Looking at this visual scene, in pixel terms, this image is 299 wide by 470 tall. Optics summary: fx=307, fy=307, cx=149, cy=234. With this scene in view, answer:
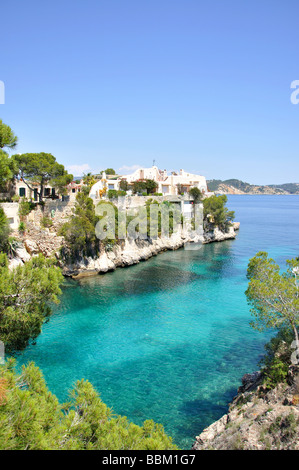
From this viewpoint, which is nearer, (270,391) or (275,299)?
(270,391)

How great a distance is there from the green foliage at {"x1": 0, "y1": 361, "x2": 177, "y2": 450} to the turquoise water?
14.5 feet

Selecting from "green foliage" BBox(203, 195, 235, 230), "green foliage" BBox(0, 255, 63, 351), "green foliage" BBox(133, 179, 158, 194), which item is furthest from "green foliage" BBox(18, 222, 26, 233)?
"green foliage" BBox(203, 195, 235, 230)

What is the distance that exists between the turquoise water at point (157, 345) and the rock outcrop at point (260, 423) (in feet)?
4.48

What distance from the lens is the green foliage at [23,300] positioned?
929 centimetres

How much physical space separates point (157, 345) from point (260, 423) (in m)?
8.37

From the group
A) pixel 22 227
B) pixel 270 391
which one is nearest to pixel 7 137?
pixel 270 391

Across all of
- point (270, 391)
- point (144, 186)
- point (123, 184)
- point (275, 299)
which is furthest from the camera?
point (144, 186)

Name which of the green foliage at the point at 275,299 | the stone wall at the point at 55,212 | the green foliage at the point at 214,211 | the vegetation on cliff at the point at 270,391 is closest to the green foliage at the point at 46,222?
the stone wall at the point at 55,212

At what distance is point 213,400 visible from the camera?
38.5 feet

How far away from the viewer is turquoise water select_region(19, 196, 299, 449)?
11751 millimetres

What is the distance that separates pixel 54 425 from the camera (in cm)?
613

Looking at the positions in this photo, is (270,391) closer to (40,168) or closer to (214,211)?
(40,168)

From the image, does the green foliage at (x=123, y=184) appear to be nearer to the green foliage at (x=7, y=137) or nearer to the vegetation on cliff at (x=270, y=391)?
the green foliage at (x=7, y=137)
